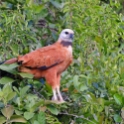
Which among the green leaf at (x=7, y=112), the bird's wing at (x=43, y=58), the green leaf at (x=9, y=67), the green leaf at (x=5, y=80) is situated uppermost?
the bird's wing at (x=43, y=58)

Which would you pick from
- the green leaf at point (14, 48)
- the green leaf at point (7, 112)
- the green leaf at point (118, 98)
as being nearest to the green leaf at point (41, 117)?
the green leaf at point (7, 112)

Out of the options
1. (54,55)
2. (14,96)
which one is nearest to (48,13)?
(54,55)

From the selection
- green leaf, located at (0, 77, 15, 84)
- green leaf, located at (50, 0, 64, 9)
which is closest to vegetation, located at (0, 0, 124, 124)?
green leaf, located at (0, 77, 15, 84)

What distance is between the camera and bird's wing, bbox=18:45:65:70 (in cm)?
A: 337

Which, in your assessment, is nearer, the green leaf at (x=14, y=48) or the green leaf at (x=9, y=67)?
the green leaf at (x=9, y=67)

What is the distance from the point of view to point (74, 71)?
401 centimetres

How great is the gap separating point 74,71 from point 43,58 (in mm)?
639

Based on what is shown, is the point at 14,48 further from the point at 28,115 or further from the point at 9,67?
the point at 28,115

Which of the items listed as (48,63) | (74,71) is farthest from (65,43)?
(74,71)

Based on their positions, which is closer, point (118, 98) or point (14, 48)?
point (118, 98)

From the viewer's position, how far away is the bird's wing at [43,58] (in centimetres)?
337

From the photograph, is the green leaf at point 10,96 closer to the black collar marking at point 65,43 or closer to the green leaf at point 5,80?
the green leaf at point 5,80

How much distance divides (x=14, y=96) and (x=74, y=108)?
1.82ft

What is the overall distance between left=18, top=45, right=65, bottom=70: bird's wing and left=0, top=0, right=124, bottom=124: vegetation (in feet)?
0.27
